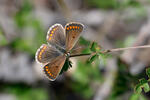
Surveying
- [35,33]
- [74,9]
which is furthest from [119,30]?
[35,33]

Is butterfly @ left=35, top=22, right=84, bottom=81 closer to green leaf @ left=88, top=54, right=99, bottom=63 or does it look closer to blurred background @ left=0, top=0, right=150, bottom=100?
green leaf @ left=88, top=54, right=99, bottom=63

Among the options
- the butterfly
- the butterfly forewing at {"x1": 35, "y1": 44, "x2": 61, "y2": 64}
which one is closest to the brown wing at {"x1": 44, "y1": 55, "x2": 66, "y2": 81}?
the butterfly

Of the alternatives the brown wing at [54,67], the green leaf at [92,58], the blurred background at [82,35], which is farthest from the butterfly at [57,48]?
the blurred background at [82,35]

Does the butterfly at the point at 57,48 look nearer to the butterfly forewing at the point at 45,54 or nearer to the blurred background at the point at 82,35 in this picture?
the butterfly forewing at the point at 45,54

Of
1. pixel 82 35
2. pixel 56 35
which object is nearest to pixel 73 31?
pixel 56 35

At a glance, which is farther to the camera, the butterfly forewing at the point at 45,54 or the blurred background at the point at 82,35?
the blurred background at the point at 82,35

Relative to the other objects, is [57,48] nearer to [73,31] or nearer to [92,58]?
[73,31]
